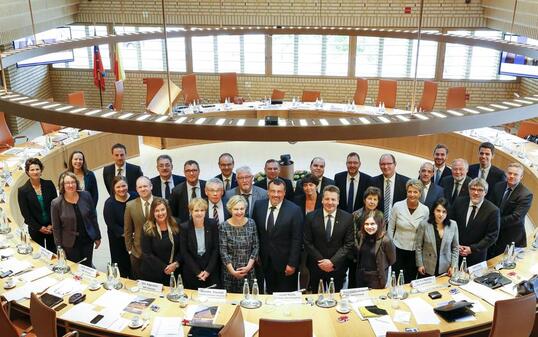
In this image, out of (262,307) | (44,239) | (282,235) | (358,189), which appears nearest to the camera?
(262,307)

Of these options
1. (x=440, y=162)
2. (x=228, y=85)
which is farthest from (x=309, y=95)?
(x=440, y=162)

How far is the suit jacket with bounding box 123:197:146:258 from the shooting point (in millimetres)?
5562

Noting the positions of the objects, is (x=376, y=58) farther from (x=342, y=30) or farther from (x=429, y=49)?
(x=342, y=30)

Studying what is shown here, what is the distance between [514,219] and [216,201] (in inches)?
135

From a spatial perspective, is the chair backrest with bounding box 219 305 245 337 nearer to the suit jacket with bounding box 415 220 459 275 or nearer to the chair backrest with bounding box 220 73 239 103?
the suit jacket with bounding box 415 220 459 275

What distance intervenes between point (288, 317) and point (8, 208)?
438cm

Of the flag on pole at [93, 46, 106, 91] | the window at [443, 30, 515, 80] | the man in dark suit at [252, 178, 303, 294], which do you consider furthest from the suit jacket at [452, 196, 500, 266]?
the flag on pole at [93, 46, 106, 91]

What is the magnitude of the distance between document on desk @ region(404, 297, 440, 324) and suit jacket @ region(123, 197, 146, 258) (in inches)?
111

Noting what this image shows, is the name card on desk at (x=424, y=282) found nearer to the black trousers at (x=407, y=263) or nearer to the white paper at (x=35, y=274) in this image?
the black trousers at (x=407, y=263)

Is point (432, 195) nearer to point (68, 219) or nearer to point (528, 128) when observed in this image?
point (68, 219)

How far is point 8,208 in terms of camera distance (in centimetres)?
690

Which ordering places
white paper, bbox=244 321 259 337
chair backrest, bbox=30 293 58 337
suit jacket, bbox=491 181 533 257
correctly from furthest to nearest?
suit jacket, bbox=491 181 533 257
white paper, bbox=244 321 259 337
chair backrest, bbox=30 293 58 337

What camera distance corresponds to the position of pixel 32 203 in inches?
250

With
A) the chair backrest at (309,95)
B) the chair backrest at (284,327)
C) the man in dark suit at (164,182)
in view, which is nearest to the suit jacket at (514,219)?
the chair backrest at (284,327)
